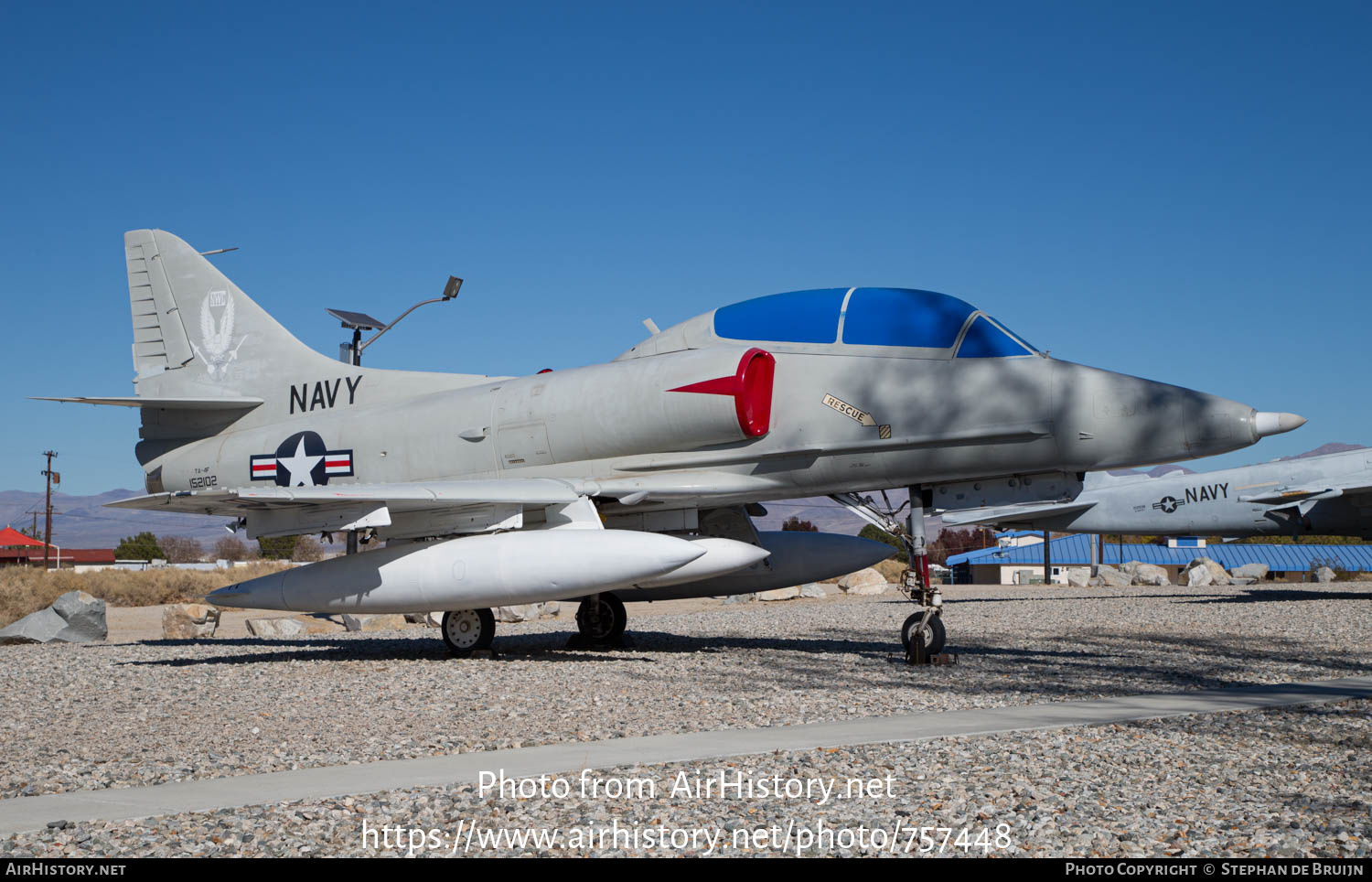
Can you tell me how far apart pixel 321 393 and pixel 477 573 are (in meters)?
4.83

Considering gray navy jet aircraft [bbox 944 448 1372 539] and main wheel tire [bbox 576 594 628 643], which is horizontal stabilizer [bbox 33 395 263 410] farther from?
gray navy jet aircraft [bbox 944 448 1372 539]

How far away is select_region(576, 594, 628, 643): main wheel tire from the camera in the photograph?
13.3m

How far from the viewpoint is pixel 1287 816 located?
422 centimetres

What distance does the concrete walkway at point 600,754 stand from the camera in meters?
4.61

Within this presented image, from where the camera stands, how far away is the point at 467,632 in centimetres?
1210

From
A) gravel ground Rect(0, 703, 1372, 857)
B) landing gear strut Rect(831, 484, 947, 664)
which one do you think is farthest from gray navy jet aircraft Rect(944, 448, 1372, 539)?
gravel ground Rect(0, 703, 1372, 857)

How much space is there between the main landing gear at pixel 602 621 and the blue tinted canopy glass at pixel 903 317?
4.93 metres

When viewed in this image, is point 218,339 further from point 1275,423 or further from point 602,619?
point 1275,423

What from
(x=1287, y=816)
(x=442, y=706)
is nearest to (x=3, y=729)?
(x=442, y=706)

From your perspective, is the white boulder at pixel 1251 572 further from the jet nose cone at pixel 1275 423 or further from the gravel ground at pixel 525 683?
the jet nose cone at pixel 1275 423

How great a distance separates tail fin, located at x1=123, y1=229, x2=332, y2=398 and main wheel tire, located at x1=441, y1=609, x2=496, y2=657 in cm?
452

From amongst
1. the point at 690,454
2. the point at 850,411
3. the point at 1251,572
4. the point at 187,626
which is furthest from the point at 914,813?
the point at 1251,572

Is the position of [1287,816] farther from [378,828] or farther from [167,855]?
[167,855]
